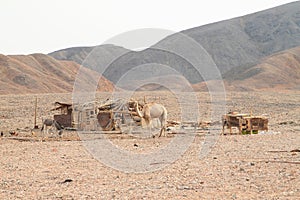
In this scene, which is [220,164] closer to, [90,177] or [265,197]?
[90,177]

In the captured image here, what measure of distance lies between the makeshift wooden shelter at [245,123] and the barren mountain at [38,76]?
73239mm

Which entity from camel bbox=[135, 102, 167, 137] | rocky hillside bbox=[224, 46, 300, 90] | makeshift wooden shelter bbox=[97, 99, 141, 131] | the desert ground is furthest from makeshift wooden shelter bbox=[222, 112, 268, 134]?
rocky hillside bbox=[224, 46, 300, 90]

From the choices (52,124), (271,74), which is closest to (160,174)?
(52,124)

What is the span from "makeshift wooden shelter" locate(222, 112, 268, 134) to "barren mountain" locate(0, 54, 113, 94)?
240 feet

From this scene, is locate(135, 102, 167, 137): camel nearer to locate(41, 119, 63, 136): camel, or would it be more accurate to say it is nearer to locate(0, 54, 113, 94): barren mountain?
locate(41, 119, 63, 136): camel

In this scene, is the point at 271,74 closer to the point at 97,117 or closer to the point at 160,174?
the point at 97,117

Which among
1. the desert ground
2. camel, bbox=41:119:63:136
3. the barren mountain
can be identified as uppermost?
the barren mountain

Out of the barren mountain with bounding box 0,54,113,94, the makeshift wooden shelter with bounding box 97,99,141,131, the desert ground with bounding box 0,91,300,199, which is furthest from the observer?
the barren mountain with bounding box 0,54,113,94

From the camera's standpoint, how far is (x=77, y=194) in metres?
9.94

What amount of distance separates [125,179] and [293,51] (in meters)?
130

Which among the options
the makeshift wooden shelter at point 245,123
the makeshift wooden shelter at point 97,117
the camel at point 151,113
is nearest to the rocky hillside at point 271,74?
the makeshift wooden shelter at point 97,117

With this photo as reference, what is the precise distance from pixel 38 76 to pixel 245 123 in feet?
304

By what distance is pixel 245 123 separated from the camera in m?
25.9

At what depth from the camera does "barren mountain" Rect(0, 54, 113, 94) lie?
3981 inches
